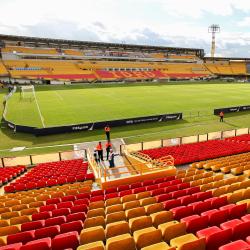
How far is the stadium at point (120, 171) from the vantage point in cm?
486

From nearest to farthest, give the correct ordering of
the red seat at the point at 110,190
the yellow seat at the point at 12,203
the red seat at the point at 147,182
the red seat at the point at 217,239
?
the red seat at the point at 217,239 < the yellow seat at the point at 12,203 < the red seat at the point at 110,190 < the red seat at the point at 147,182

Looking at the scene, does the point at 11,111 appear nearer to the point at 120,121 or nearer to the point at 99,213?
the point at 120,121

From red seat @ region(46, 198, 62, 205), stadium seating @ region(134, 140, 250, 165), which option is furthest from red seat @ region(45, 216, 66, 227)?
stadium seating @ region(134, 140, 250, 165)

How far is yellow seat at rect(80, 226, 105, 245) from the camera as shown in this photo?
4794mm

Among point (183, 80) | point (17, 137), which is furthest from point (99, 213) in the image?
point (183, 80)

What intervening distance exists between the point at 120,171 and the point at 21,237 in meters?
8.95

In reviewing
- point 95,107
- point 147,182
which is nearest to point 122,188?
point 147,182

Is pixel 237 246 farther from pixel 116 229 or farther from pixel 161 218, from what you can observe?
pixel 116 229

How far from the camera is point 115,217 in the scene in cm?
592

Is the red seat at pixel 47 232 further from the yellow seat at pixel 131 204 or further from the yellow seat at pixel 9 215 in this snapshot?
the yellow seat at pixel 9 215

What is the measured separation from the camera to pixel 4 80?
65562 mm

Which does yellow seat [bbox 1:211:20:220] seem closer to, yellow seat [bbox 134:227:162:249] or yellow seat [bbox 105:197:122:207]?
yellow seat [bbox 105:197:122:207]

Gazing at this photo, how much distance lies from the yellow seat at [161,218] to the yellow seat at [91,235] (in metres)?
1.22

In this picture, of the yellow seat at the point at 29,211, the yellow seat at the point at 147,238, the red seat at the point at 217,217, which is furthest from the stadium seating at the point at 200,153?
the yellow seat at the point at 147,238
